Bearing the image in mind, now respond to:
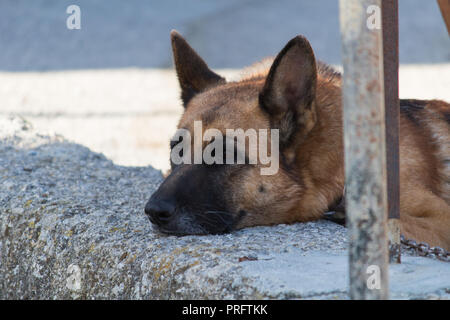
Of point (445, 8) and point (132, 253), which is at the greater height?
point (445, 8)

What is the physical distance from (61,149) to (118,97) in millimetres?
3911

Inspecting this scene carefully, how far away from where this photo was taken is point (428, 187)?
11.4 feet

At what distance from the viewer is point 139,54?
10078 mm

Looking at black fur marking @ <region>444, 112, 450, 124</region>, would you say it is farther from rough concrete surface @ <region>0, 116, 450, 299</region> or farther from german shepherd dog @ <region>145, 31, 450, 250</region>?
rough concrete surface @ <region>0, 116, 450, 299</region>

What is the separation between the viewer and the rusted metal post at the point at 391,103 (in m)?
2.47

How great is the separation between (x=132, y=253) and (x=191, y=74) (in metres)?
1.33

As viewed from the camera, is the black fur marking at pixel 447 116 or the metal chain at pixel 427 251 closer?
the metal chain at pixel 427 251

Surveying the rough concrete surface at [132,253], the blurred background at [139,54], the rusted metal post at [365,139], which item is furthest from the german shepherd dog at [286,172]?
the blurred background at [139,54]

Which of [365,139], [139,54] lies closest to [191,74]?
[365,139]

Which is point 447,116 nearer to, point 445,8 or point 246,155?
point 445,8

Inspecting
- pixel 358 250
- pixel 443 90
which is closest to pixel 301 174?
pixel 358 250

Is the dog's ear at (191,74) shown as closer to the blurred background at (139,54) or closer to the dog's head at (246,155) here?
the dog's head at (246,155)

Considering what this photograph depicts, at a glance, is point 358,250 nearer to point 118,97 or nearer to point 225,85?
point 225,85

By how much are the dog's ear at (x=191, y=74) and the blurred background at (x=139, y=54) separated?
8.44ft
